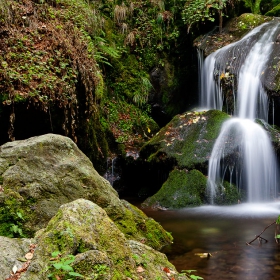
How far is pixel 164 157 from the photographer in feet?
28.5

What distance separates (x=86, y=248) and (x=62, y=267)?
306 millimetres

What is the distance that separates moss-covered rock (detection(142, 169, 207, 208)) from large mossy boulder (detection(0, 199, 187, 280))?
489 cm

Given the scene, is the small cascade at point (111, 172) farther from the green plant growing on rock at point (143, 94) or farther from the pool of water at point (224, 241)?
the green plant growing on rock at point (143, 94)

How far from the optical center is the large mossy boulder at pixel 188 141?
8.44 metres

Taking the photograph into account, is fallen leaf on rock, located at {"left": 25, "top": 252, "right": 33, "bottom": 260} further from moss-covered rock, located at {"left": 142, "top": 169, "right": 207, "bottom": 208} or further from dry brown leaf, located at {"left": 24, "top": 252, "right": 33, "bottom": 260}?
moss-covered rock, located at {"left": 142, "top": 169, "right": 207, "bottom": 208}

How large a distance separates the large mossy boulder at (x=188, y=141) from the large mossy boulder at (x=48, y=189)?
3.80 m

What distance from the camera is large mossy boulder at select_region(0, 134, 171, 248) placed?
357cm

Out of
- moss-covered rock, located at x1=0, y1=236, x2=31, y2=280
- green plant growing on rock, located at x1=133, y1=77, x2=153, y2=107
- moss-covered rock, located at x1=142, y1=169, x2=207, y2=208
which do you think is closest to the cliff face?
green plant growing on rock, located at x1=133, y1=77, x2=153, y2=107

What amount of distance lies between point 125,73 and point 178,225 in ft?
25.1

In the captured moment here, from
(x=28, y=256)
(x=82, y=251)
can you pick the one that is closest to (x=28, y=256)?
(x=28, y=256)

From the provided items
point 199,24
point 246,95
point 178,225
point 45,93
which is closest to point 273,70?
point 246,95

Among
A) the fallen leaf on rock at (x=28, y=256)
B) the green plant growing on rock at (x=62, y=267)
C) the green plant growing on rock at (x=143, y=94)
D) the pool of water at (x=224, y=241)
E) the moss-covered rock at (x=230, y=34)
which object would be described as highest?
the moss-covered rock at (x=230, y=34)

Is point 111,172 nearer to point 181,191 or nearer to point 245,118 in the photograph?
point 181,191

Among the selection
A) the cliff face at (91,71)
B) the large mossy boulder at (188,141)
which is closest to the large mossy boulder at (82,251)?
the cliff face at (91,71)
